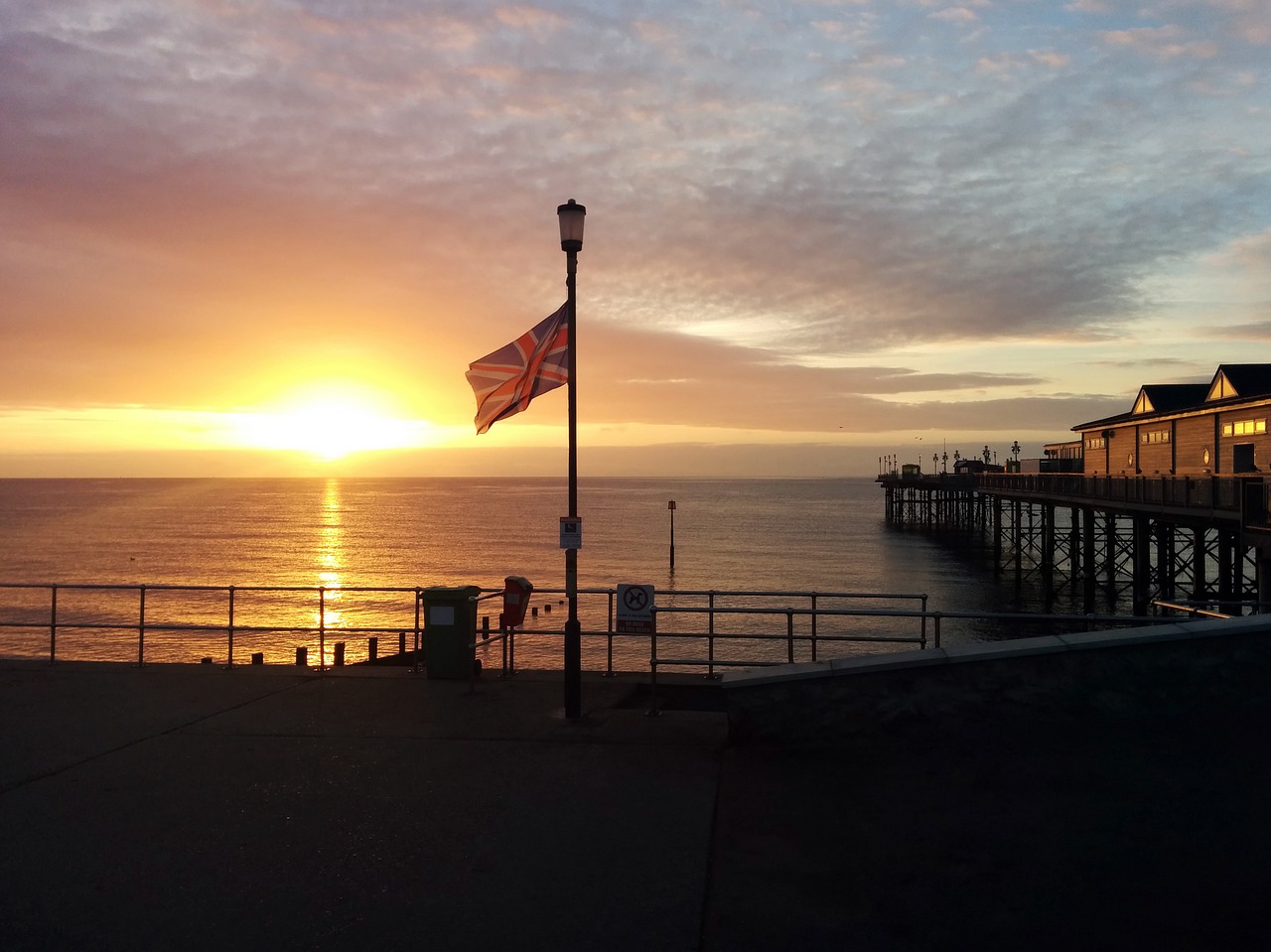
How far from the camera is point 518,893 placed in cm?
611

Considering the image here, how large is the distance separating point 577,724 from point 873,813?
3938 mm

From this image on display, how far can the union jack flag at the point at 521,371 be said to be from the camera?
1197 centimetres

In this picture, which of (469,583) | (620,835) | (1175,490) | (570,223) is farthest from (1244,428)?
(469,583)

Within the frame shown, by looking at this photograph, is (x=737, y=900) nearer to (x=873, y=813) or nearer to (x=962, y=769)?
(x=873, y=813)

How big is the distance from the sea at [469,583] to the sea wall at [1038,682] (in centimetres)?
177

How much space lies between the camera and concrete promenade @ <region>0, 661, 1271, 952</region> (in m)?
5.61

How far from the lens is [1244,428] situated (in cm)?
3747

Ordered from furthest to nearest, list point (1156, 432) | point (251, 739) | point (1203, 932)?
point (1156, 432) < point (251, 739) < point (1203, 932)

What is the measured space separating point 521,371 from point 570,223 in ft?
6.98

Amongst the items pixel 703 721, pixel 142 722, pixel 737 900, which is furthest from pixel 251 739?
pixel 737 900

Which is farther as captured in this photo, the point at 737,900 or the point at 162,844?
the point at 162,844

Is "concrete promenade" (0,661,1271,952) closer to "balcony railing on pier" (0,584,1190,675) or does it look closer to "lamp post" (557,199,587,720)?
"lamp post" (557,199,587,720)

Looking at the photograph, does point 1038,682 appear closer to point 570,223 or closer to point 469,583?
point 570,223

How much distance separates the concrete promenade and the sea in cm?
255
